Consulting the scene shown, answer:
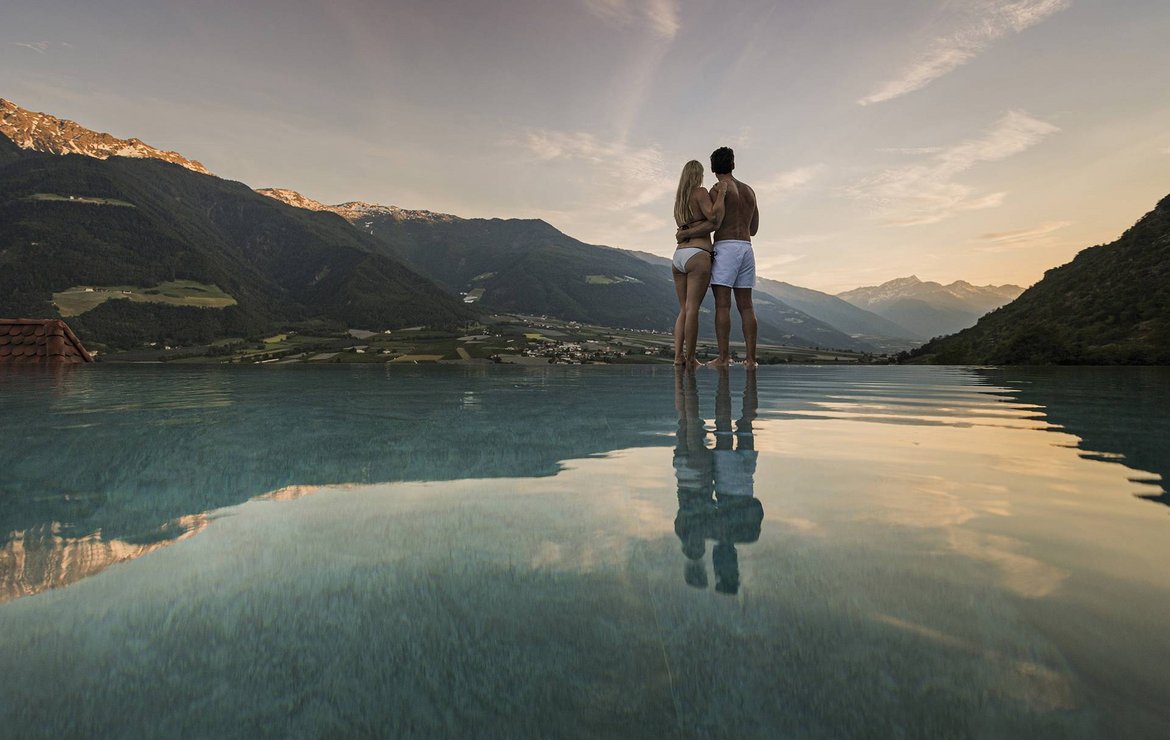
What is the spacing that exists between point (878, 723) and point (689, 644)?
17.7 inches

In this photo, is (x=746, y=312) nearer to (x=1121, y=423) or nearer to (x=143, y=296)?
(x=1121, y=423)

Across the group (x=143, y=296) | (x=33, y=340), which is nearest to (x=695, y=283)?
(x=33, y=340)

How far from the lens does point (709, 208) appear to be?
1102 centimetres

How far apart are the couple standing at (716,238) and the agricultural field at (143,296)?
196m

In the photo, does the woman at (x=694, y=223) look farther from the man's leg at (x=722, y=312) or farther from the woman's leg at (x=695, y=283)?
the man's leg at (x=722, y=312)

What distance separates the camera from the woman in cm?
1105

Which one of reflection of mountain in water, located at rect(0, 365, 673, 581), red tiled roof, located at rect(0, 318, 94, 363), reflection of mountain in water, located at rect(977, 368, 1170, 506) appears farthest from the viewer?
red tiled roof, located at rect(0, 318, 94, 363)

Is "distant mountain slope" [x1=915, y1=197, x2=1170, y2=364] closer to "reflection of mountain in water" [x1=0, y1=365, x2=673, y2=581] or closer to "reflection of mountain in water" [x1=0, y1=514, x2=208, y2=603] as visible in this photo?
"reflection of mountain in water" [x1=0, y1=365, x2=673, y2=581]

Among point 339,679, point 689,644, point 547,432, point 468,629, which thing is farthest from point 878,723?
point 547,432

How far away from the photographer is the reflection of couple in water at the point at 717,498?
1.96 metres

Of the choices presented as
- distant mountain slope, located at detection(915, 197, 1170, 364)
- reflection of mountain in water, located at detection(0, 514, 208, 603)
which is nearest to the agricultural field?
distant mountain slope, located at detection(915, 197, 1170, 364)

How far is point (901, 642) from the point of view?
1405mm

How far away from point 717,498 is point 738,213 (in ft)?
32.3

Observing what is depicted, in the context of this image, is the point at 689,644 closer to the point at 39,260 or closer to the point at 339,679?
the point at 339,679
